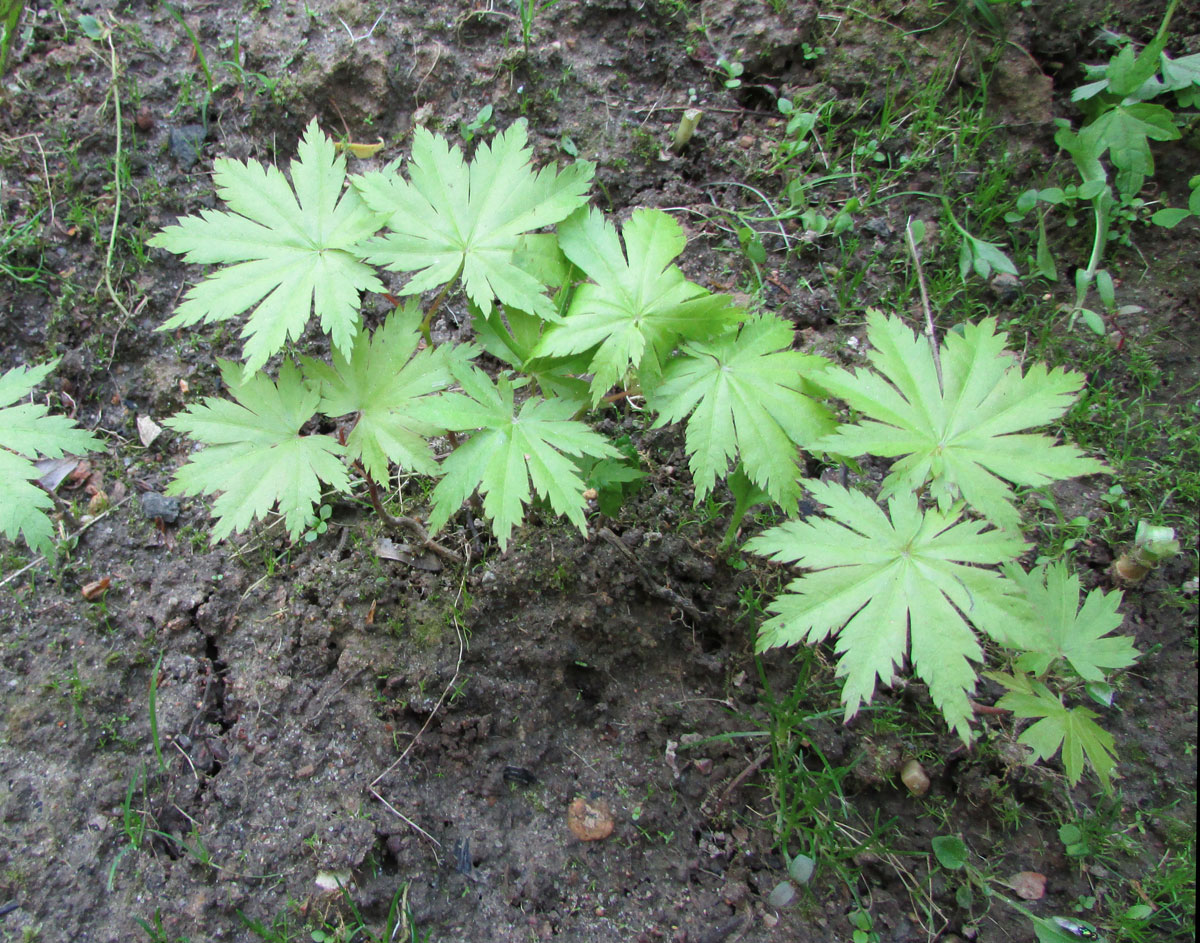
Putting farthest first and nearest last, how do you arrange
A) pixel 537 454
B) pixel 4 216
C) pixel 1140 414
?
pixel 4 216 < pixel 1140 414 < pixel 537 454

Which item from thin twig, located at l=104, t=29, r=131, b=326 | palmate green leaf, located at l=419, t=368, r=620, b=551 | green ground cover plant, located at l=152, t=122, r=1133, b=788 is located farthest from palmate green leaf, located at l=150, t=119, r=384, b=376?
thin twig, located at l=104, t=29, r=131, b=326

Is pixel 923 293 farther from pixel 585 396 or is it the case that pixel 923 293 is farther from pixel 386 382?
pixel 386 382

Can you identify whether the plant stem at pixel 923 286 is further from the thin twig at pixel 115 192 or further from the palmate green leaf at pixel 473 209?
the thin twig at pixel 115 192

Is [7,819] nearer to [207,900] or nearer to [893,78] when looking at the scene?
[207,900]

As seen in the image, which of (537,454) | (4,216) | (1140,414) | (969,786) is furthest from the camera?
(4,216)

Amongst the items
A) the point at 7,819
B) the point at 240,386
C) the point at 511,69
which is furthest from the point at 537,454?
the point at 511,69

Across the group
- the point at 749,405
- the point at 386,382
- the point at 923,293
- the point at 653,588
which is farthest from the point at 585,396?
the point at 923,293
